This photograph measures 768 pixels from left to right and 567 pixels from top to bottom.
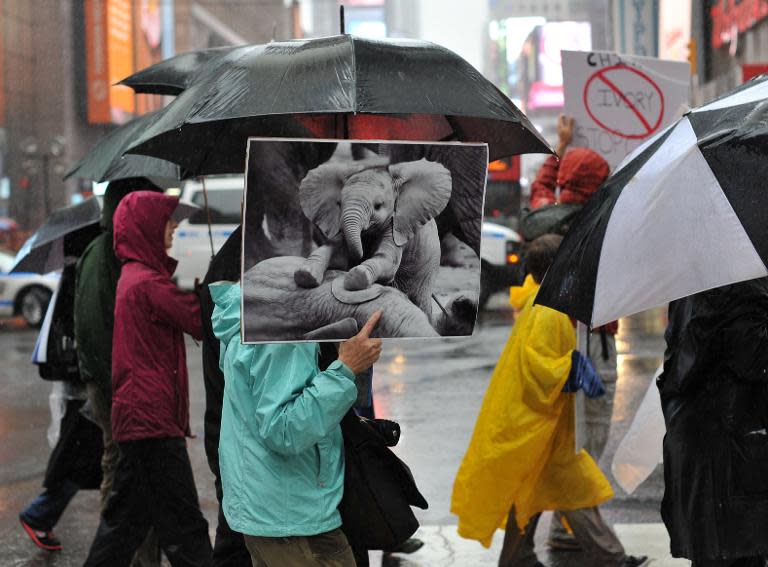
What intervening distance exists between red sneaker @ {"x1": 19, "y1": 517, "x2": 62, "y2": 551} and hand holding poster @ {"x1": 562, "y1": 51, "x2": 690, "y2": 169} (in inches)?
149

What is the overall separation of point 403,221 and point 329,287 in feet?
1.01

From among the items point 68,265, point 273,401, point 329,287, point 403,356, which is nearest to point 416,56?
point 329,287

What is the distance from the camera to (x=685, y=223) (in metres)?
3.39

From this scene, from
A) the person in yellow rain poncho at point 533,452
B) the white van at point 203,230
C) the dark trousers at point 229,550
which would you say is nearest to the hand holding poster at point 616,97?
the person in yellow rain poncho at point 533,452

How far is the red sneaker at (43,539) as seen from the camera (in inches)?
255

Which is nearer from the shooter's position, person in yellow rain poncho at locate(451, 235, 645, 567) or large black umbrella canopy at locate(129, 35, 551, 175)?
large black umbrella canopy at locate(129, 35, 551, 175)

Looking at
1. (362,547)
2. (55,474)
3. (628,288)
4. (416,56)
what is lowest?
(55,474)

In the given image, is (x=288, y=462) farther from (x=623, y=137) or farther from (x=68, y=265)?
(x=623, y=137)

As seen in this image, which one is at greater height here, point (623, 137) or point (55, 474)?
point (623, 137)

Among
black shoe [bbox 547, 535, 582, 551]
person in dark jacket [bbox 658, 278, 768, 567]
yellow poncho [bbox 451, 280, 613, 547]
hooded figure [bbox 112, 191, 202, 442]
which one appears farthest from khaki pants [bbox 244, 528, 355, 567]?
black shoe [bbox 547, 535, 582, 551]

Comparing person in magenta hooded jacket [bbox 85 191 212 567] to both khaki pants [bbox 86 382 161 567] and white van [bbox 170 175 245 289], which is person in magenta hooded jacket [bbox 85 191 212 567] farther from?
white van [bbox 170 175 245 289]

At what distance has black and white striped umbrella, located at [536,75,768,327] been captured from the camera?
130 inches

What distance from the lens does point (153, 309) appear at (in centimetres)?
494

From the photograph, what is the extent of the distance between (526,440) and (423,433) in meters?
4.24
